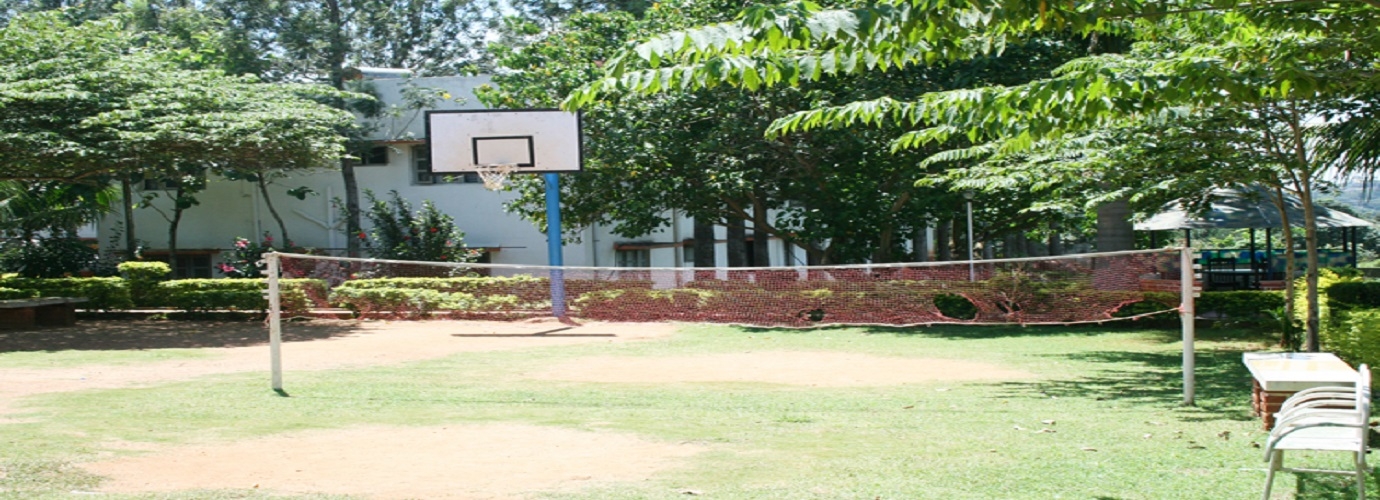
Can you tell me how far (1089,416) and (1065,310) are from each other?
27.1ft

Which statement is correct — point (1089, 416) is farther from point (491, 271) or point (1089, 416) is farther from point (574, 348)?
point (491, 271)

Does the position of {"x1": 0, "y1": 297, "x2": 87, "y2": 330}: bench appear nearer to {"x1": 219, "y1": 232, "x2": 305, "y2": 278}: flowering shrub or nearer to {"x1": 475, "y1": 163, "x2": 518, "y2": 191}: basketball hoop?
{"x1": 219, "y1": 232, "x2": 305, "y2": 278}: flowering shrub

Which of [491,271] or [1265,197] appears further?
[491,271]

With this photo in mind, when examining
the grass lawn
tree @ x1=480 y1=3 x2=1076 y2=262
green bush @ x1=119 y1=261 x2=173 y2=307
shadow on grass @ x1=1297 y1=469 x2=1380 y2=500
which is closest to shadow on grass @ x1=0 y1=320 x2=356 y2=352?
green bush @ x1=119 y1=261 x2=173 y2=307

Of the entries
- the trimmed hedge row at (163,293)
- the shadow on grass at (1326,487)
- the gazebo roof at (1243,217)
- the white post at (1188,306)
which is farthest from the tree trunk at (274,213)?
the shadow on grass at (1326,487)

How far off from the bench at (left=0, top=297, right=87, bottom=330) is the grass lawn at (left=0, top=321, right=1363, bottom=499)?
4890 millimetres

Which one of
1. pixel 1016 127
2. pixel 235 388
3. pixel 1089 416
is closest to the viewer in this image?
pixel 1089 416

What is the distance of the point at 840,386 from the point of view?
12.7 m

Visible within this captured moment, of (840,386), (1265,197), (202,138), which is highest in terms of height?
(202,138)

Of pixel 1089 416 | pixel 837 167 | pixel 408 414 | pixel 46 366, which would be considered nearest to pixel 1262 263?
pixel 837 167

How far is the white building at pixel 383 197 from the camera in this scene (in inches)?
1212

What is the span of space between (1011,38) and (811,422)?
361 cm

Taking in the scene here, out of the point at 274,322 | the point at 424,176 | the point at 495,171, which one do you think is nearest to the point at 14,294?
the point at 495,171

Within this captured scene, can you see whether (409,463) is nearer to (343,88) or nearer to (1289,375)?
(1289,375)
